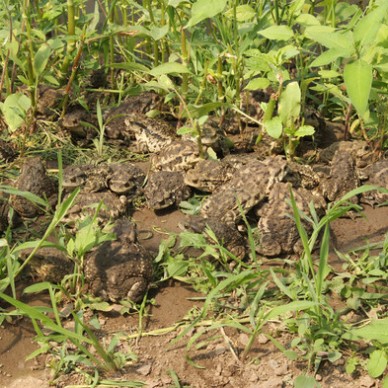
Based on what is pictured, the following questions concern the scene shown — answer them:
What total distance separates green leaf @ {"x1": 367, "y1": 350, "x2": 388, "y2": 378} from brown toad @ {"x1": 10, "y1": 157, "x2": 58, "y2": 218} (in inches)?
97.2

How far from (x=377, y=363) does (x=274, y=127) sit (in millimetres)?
2015

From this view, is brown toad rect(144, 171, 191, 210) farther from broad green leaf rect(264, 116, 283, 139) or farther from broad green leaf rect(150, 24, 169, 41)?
broad green leaf rect(150, 24, 169, 41)

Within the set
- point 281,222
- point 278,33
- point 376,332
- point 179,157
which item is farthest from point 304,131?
point 376,332

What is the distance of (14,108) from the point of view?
17.5 feet

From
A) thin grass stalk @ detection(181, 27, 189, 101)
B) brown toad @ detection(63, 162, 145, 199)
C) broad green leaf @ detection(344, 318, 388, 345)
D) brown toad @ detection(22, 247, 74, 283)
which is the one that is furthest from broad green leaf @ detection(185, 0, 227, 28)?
broad green leaf @ detection(344, 318, 388, 345)

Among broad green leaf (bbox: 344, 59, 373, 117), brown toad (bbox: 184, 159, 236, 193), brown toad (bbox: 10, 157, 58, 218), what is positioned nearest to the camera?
broad green leaf (bbox: 344, 59, 373, 117)

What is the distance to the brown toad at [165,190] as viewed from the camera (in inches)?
203

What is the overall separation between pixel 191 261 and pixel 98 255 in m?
0.61

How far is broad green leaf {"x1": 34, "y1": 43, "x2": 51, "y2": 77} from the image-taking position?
525cm

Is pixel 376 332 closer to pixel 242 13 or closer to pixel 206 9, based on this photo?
pixel 206 9

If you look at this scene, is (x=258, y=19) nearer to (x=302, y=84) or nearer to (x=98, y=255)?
(x=302, y=84)

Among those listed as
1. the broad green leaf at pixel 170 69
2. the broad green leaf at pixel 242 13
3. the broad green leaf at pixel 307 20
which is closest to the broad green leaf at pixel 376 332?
the broad green leaf at pixel 170 69

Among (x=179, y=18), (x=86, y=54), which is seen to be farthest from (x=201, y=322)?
(x=86, y=54)

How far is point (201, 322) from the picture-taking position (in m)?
4.29
